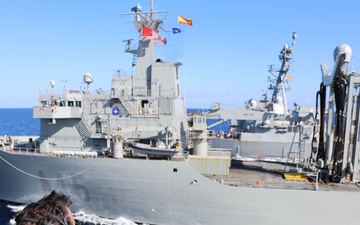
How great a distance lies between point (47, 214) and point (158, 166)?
11.4 m

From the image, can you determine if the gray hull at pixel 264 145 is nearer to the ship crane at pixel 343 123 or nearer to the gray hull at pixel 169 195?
the ship crane at pixel 343 123

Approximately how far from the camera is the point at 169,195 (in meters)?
13.1

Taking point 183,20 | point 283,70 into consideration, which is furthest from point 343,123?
point 283,70

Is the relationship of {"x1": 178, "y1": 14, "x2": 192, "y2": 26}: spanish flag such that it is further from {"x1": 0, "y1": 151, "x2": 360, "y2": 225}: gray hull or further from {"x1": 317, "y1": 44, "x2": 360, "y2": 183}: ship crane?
{"x1": 0, "y1": 151, "x2": 360, "y2": 225}: gray hull

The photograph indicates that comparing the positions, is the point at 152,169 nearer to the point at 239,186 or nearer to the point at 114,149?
the point at 114,149

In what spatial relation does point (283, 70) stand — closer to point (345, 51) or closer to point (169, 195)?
point (345, 51)

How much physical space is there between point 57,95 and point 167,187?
28.2 feet

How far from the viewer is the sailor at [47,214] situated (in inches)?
68.9

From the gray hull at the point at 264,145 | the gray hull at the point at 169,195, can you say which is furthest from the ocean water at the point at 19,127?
the gray hull at the point at 169,195

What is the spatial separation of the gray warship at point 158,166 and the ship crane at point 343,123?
0.05 metres

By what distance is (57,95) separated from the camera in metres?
17.1

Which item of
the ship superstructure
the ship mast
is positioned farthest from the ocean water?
the ship mast

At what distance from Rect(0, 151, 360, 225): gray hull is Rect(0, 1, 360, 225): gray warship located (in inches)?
1.6

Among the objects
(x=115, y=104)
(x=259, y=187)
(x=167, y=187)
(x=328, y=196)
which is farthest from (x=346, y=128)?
(x=115, y=104)
